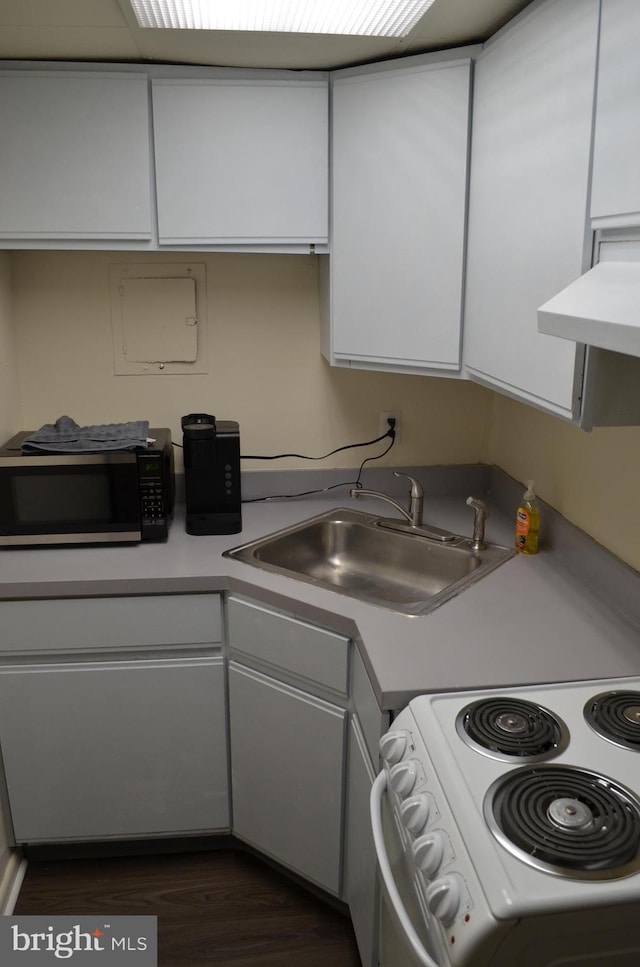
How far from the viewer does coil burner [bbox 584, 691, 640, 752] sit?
4.03ft

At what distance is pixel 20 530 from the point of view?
207cm

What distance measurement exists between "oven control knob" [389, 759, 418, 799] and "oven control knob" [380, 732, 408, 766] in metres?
0.02

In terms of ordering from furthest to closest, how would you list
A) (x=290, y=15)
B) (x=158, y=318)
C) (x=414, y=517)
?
(x=158, y=318) < (x=414, y=517) < (x=290, y=15)

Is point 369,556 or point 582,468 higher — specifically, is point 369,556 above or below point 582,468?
below

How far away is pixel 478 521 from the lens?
2.10 meters

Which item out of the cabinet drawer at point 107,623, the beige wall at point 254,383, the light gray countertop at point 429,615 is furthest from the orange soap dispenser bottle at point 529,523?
the cabinet drawer at point 107,623

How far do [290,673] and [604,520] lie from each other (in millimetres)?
821

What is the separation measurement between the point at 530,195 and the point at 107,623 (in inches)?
54.3

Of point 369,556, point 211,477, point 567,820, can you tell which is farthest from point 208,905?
point 567,820

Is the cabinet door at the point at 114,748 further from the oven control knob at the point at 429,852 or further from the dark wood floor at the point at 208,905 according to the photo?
the oven control knob at the point at 429,852

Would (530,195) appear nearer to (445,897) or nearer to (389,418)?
(389,418)

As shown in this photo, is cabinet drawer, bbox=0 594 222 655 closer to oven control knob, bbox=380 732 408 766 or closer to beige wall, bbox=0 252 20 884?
beige wall, bbox=0 252 20 884

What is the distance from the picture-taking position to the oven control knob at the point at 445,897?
97 centimetres

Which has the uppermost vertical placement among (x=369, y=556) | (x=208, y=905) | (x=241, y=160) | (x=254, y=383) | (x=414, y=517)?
(x=241, y=160)
